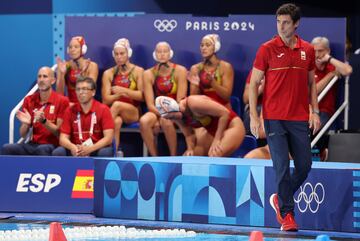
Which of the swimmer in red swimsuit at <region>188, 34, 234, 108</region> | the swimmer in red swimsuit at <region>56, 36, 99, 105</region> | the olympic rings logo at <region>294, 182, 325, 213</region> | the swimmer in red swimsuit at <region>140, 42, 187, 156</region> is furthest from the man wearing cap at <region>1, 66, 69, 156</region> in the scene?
the olympic rings logo at <region>294, 182, 325, 213</region>

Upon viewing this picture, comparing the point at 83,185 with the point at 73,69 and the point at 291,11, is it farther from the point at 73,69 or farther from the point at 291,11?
the point at 291,11

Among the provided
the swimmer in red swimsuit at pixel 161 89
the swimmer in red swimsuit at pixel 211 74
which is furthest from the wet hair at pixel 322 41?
the swimmer in red swimsuit at pixel 161 89

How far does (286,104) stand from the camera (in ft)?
26.0

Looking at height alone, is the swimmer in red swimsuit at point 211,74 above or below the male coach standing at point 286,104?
above

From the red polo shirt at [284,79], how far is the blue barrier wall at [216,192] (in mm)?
733

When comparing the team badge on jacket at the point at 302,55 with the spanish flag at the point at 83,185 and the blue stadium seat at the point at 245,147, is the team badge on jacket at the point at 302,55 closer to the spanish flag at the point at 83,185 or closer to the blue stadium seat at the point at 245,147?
the spanish flag at the point at 83,185

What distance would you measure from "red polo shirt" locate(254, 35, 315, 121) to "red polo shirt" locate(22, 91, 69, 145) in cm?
382

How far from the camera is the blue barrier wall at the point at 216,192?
27.1 ft

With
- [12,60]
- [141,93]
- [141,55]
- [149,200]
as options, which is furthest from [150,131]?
[12,60]

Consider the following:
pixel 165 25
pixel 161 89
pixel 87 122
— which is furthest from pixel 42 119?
pixel 165 25

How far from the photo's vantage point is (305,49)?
802 cm

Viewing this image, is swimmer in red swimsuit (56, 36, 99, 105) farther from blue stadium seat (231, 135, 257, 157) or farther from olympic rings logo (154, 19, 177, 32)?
blue stadium seat (231, 135, 257, 157)

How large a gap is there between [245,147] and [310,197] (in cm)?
316

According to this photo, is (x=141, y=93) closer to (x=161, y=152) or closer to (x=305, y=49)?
(x=161, y=152)
